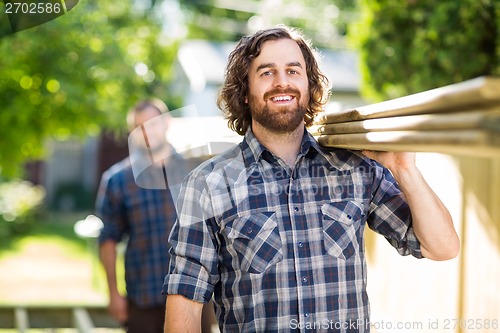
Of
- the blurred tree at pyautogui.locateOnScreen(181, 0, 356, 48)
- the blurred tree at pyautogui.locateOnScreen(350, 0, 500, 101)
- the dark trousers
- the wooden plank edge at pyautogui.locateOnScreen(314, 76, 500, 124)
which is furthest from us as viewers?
the blurred tree at pyautogui.locateOnScreen(181, 0, 356, 48)

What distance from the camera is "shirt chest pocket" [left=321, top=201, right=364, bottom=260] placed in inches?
85.7

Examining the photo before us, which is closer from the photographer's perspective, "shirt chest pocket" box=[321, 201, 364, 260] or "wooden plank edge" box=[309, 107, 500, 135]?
"wooden plank edge" box=[309, 107, 500, 135]

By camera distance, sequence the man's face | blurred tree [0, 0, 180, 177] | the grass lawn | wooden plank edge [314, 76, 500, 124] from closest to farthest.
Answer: wooden plank edge [314, 76, 500, 124], the man's face, blurred tree [0, 0, 180, 177], the grass lawn

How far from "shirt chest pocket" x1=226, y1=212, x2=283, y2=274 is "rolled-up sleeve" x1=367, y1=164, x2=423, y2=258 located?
346 mm

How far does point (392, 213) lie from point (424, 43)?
11.0 feet

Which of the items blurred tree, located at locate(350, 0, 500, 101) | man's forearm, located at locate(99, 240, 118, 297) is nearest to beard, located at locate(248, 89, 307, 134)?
man's forearm, located at locate(99, 240, 118, 297)

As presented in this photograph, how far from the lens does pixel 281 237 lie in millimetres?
2160

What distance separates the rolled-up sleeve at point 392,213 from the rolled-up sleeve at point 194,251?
513 mm

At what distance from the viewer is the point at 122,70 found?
30.7 feet

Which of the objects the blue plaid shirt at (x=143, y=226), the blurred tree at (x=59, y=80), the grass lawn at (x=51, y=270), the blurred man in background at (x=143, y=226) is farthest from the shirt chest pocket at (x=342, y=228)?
the grass lawn at (x=51, y=270)

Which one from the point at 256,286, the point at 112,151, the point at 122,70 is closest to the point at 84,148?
the point at 112,151

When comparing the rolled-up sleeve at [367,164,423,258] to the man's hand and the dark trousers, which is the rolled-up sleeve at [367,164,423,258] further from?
the man's hand

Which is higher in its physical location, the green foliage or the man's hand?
the green foliage

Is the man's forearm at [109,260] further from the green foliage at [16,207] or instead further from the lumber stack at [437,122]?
the green foliage at [16,207]
